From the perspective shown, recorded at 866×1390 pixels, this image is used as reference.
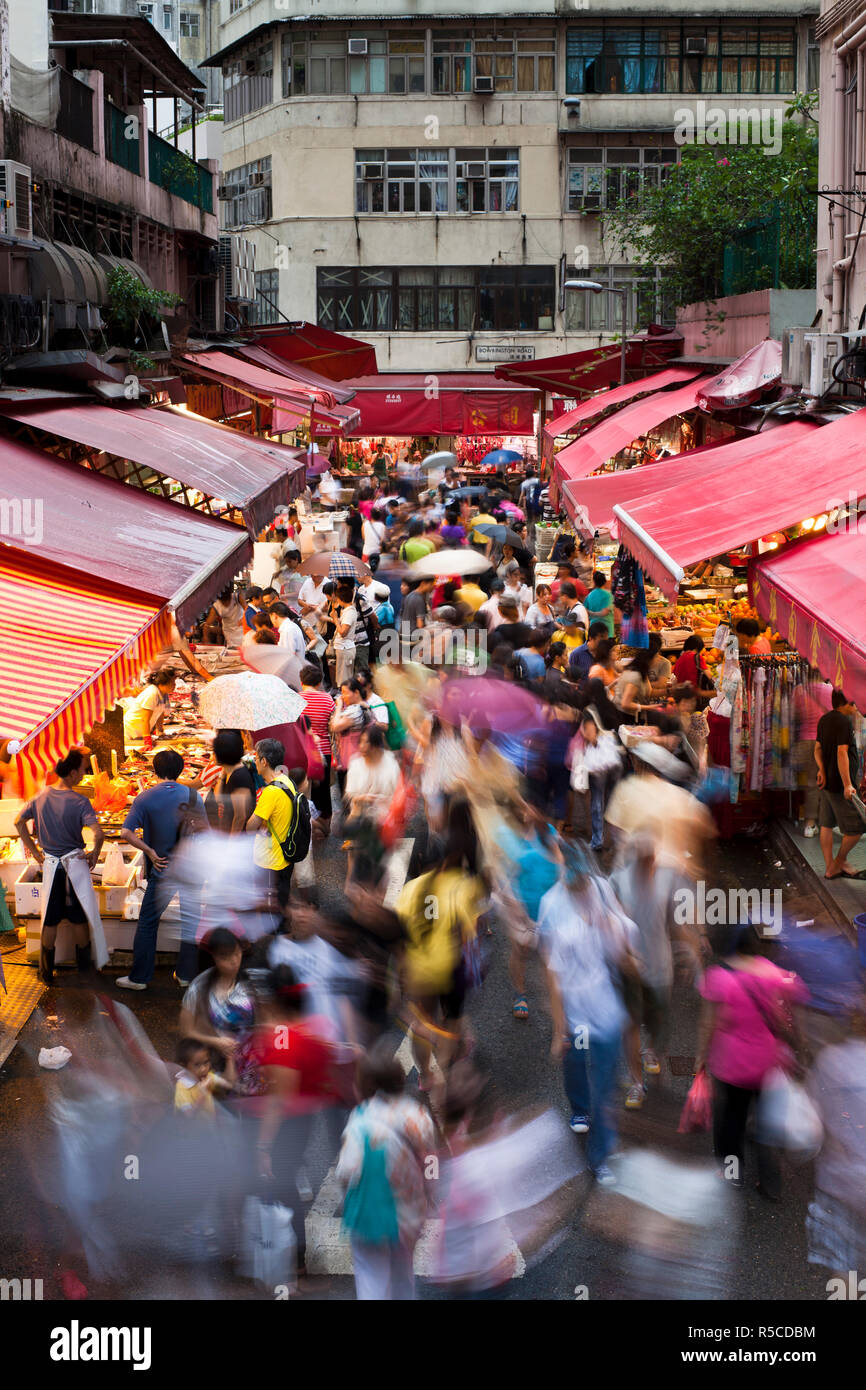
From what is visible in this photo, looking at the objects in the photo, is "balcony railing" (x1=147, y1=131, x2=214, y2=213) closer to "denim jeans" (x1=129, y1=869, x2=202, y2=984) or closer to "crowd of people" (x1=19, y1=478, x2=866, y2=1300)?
"crowd of people" (x1=19, y1=478, x2=866, y2=1300)

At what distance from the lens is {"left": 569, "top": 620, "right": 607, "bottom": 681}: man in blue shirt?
505 inches

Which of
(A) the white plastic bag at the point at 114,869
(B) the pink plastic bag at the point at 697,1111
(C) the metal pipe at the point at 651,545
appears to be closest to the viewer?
(B) the pink plastic bag at the point at 697,1111

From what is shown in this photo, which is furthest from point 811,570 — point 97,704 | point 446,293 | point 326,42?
point 326,42

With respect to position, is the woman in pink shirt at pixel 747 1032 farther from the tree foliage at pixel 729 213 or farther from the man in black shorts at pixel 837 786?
the tree foliage at pixel 729 213

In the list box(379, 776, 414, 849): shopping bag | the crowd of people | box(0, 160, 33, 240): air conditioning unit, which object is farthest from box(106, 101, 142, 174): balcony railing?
box(379, 776, 414, 849): shopping bag

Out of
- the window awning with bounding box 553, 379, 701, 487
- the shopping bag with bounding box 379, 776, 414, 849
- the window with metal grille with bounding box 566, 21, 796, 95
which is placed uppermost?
the window with metal grille with bounding box 566, 21, 796, 95

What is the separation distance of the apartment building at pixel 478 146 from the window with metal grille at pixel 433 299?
45 mm

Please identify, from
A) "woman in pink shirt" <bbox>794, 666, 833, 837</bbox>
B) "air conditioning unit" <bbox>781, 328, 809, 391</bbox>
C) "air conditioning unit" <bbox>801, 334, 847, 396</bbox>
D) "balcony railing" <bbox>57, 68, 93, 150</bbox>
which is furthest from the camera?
"balcony railing" <bbox>57, 68, 93, 150</bbox>

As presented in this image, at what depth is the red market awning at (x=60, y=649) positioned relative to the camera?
6.50 metres

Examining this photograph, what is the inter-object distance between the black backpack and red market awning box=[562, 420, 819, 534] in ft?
18.0

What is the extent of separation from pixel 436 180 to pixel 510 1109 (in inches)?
1548

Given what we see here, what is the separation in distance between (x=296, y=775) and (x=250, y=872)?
1.54 metres

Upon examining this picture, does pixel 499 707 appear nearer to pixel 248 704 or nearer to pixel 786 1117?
pixel 248 704

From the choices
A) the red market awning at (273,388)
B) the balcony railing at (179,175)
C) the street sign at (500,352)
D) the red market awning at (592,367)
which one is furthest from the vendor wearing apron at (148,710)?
the street sign at (500,352)
